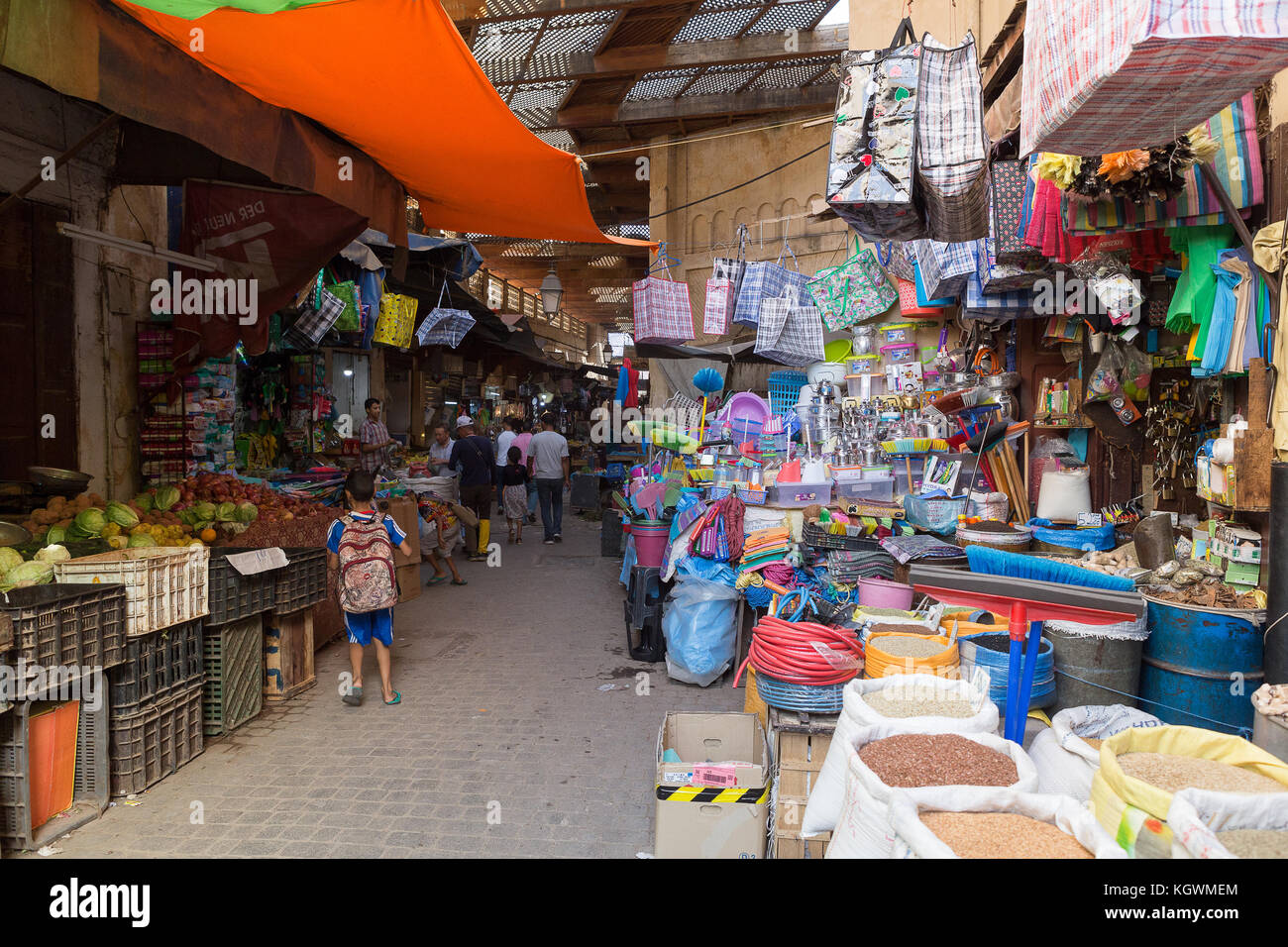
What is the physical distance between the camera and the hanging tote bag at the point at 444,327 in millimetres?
11891

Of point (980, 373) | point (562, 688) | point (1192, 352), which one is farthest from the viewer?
point (980, 373)

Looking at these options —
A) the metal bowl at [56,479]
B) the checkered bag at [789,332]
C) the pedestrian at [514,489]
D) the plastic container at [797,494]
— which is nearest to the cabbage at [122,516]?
the metal bowl at [56,479]

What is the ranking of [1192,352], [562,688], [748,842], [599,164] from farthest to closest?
1. [599,164]
2. [562,688]
3. [1192,352]
4. [748,842]

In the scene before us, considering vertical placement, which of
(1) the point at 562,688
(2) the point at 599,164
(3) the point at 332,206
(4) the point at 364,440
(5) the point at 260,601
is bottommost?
(1) the point at 562,688

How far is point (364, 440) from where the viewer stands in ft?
35.9

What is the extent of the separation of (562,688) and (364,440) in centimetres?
651

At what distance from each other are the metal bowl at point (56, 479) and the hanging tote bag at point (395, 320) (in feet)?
16.7

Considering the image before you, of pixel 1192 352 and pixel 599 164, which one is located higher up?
pixel 599 164

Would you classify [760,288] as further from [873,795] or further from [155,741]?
[873,795]

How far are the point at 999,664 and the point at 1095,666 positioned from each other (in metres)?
0.66
